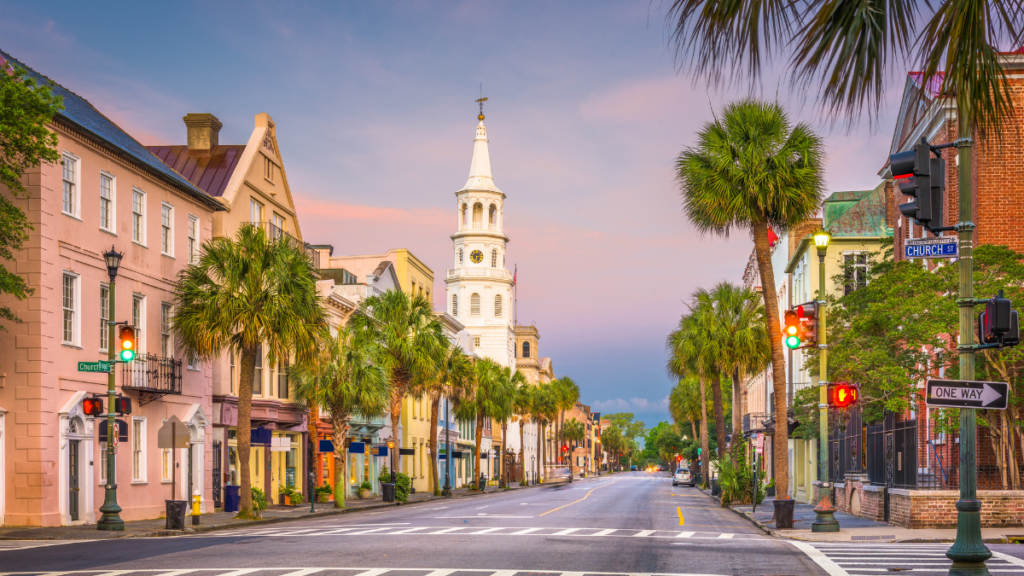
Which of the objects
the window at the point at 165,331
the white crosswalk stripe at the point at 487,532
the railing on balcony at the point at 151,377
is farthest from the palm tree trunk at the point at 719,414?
the white crosswalk stripe at the point at 487,532

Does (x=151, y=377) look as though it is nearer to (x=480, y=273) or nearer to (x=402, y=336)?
(x=402, y=336)

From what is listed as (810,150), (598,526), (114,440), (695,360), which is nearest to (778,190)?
(810,150)

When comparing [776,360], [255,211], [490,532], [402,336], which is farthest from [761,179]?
[402,336]

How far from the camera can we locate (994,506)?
2517cm

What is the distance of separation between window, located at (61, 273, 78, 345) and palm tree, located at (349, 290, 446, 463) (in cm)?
1970

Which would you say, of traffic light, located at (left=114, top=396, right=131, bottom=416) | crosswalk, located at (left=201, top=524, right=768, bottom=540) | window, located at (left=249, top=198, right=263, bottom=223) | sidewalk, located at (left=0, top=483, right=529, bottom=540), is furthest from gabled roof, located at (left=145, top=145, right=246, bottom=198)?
crosswalk, located at (left=201, top=524, right=768, bottom=540)

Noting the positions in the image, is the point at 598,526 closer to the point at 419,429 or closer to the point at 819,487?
the point at 819,487

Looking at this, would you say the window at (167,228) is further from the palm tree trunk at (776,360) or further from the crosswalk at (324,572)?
the crosswalk at (324,572)

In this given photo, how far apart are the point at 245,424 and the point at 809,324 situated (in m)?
16.2

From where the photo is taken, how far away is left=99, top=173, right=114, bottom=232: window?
30.0m

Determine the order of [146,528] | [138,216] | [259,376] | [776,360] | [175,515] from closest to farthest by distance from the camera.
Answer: [175,515]
[146,528]
[776,360]
[138,216]
[259,376]

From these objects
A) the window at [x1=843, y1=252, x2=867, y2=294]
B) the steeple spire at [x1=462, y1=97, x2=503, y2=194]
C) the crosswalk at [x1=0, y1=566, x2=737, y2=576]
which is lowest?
the crosswalk at [x1=0, y1=566, x2=737, y2=576]

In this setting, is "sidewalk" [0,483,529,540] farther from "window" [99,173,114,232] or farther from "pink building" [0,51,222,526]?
"window" [99,173,114,232]

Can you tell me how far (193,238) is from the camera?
35844 millimetres
